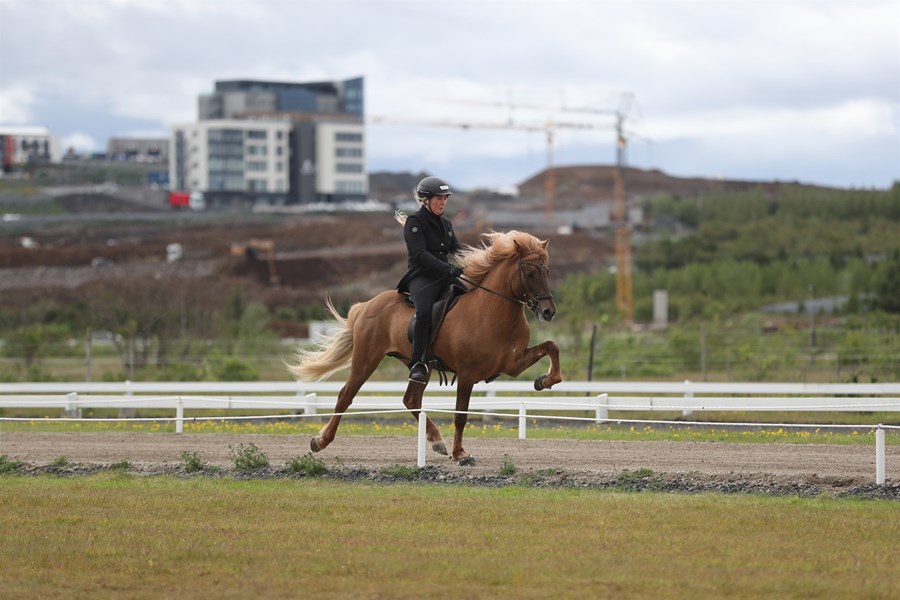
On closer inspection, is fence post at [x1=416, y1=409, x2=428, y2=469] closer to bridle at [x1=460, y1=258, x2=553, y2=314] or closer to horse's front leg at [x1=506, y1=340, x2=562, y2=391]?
horse's front leg at [x1=506, y1=340, x2=562, y2=391]

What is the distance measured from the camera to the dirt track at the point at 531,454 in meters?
14.7

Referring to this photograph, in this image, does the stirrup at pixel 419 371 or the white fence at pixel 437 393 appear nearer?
the stirrup at pixel 419 371

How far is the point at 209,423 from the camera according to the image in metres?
23.9

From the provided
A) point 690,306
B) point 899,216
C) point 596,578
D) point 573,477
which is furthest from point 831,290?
point 596,578

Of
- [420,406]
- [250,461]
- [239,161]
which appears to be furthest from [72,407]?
[239,161]

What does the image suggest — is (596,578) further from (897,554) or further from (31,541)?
(31,541)

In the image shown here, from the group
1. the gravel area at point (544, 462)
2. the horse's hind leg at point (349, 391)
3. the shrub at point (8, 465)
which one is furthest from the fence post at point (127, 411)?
the horse's hind leg at point (349, 391)

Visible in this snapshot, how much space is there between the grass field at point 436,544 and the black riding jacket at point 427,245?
8.91 feet

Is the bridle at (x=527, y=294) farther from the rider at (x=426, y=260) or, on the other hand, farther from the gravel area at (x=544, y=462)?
the gravel area at (x=544, y=462)

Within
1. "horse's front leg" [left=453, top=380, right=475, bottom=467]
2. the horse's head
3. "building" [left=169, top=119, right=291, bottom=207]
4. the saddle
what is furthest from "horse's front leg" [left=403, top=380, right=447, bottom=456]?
"building" [left=169, top=119, right=291, bottom=207]

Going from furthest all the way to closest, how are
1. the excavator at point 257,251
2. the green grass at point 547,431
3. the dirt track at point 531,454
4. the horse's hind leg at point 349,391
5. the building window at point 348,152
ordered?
the building window at point 348,152, the excavator at point 257,251, the green grass at point 547,431, the horse's hind leg at point 349,391, the dirt track at point 531,454

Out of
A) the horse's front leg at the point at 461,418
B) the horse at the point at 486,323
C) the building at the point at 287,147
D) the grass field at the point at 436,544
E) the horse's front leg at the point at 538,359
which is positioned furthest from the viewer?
the building at the point at 287,147

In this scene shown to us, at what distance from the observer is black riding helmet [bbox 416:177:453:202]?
15.2 m

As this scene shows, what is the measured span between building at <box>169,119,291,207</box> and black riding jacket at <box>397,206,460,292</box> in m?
161
